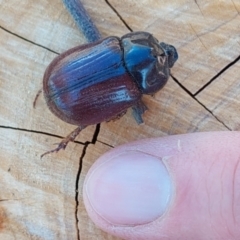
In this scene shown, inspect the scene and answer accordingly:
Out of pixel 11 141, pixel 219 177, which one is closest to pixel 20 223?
pixel 11 141

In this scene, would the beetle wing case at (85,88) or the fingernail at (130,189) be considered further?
the beetle wing case at (85,88)

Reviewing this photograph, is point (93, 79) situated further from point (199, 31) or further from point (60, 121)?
point (199, 31)

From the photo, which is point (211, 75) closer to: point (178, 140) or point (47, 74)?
point (178, 140)

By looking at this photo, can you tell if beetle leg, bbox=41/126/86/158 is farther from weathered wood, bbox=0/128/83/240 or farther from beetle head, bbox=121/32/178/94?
beetle head, bbox=121/32/178/94

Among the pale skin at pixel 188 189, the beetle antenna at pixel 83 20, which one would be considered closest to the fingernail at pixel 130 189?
the pale skin at pixel 188 189

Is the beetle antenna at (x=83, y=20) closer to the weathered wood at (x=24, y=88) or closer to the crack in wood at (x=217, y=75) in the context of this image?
the weathered wood at (x=24, y=88)

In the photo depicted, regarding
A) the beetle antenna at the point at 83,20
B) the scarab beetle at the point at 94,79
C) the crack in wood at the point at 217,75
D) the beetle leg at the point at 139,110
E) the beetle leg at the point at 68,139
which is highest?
the beetle antenna at the point at 83,20

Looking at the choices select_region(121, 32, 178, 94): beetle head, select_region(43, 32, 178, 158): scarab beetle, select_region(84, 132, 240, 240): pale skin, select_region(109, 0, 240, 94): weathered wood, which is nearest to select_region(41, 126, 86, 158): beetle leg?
select_region(43, 32, 178, 158): scarab beetle
